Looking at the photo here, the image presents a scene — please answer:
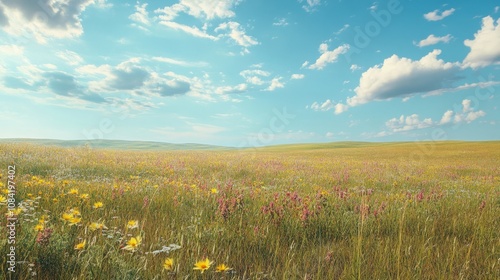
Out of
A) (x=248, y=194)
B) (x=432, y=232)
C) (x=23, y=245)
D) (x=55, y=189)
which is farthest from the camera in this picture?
(x=248, y=194)

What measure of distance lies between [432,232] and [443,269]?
1425 millimetres

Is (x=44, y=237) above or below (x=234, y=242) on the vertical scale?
above

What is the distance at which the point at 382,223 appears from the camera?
431 cm

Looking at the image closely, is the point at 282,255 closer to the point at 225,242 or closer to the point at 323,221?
the point at 225,242

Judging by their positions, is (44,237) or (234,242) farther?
(234,242)

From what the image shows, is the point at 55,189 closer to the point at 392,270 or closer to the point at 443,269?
the point at 392,270

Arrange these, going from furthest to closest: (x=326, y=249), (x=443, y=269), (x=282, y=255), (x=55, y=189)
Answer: (x=55, y=189) < (x=326, y=249) < (x=282, y=255) < (x=443, y=269)

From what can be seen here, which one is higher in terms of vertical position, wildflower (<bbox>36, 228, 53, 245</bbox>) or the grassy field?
wildflower (<bbox>36, 228, 53, 245</bbox>)

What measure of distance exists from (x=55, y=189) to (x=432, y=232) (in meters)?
6.43

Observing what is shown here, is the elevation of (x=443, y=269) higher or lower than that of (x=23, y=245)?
lower

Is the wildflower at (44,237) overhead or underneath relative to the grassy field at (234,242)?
overhead

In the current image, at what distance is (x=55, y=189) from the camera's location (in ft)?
17.6

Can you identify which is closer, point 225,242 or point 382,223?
point 225,242

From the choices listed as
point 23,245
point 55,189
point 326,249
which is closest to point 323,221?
point 326,249
